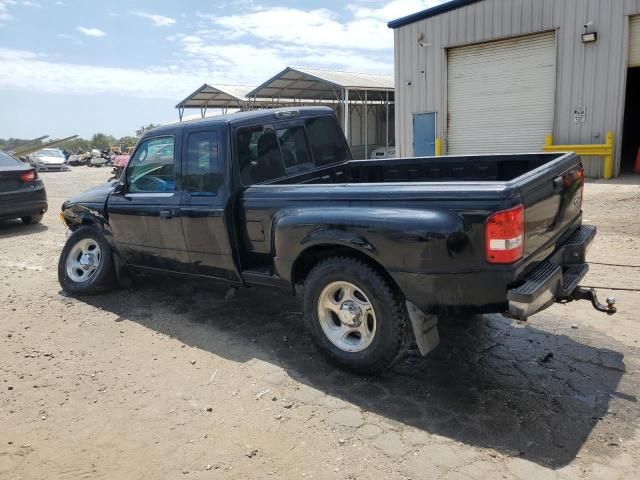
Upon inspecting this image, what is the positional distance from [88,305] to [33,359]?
131cm

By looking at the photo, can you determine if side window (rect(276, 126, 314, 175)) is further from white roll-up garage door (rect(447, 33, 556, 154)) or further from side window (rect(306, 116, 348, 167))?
white roll-up garage door (rect(447, 33, 556, 154))

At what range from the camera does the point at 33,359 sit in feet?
14.3

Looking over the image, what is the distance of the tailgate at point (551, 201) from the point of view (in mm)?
3199

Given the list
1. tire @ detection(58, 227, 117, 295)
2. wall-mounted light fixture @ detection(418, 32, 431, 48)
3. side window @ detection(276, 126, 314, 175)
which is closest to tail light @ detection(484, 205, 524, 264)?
side window @ detection(276, 126, 314, 175)

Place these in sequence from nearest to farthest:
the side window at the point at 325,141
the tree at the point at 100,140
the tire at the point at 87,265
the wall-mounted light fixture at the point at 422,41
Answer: the side window at the point at 325,141, the tire at the point at 87,265, the wall-mounted light fixture at the point at 422,41, the tree at the point at 100,140

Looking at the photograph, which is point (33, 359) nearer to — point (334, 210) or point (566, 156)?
point (334, 210)

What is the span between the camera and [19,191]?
9977mm

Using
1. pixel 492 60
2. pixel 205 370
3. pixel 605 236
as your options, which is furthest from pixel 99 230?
pixel 492 60

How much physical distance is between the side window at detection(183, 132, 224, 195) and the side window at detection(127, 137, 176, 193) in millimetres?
254

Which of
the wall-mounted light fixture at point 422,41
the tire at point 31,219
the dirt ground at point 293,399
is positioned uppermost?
the wall-mounted light fixture at point 422,41

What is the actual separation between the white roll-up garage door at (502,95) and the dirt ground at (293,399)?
10.2m

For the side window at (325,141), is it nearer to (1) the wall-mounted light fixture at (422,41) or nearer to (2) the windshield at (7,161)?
(2) the windshield at (7,161)

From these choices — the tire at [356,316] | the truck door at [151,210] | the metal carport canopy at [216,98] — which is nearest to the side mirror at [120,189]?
the truck door at [151,210]

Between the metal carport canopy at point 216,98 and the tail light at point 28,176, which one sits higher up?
the metal carport canopy at point 216,98
